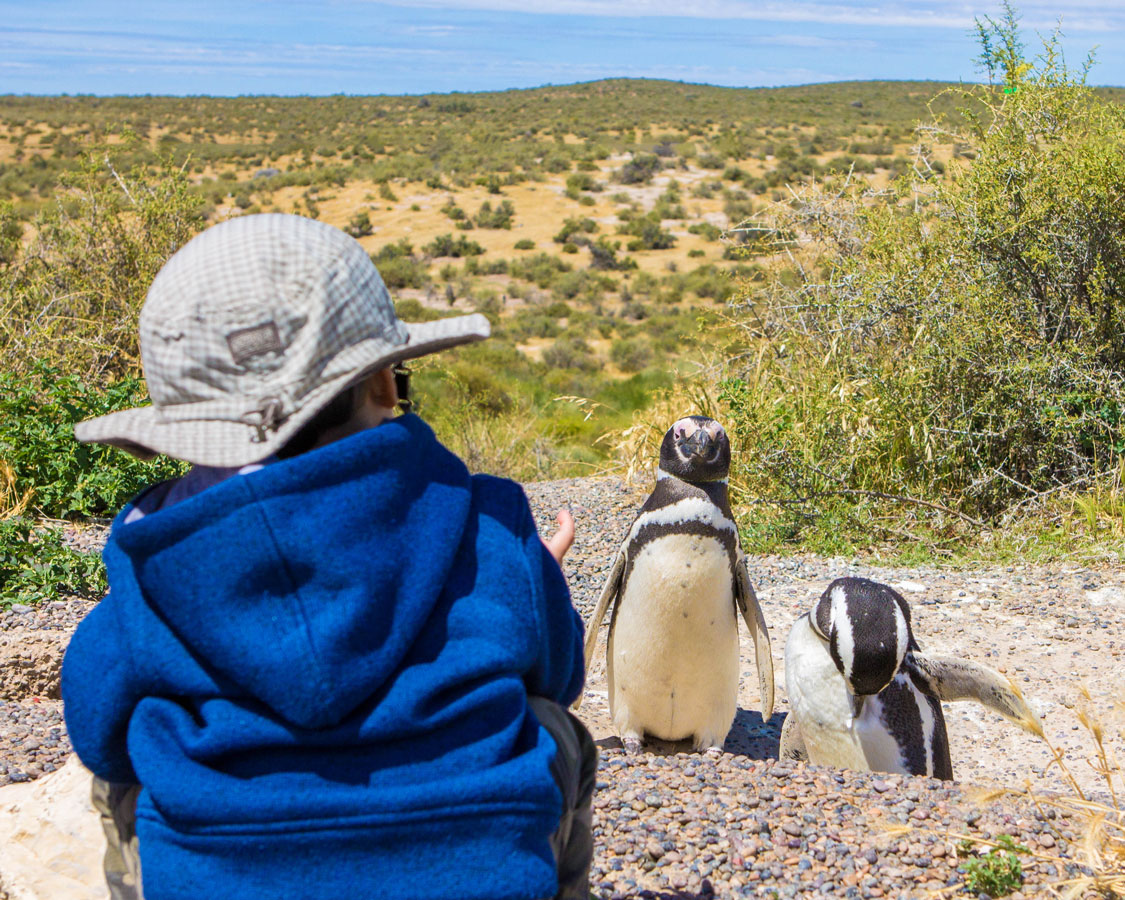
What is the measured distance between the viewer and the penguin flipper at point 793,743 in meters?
3.87

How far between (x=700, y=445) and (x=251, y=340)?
2.85 meters

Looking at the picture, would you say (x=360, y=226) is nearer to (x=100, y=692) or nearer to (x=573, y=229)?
(x=573, y=229)

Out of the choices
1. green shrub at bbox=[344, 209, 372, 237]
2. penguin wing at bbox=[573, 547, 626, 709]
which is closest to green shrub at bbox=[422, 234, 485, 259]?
green shrub at bbox=[344, 209, 372, 237]

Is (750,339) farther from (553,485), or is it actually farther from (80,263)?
(80,263)

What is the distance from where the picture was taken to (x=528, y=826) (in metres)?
1.43

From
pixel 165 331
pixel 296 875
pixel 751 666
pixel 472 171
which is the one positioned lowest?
pixel 751 666

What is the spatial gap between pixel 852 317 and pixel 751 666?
8.92 feet

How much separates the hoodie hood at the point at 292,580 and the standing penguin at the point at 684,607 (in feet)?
9.27

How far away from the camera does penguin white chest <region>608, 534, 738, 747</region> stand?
13.6 ft

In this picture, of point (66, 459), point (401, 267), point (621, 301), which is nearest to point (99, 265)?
point (66, 459)

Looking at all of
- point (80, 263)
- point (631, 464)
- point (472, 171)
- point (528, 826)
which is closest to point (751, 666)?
point (631, 464)

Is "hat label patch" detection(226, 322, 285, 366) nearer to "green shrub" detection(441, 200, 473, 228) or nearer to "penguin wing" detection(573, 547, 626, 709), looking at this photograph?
"penguin wing" detection(573, 547, 626, 709)

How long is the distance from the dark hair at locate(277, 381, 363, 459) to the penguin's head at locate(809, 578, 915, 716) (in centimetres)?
229

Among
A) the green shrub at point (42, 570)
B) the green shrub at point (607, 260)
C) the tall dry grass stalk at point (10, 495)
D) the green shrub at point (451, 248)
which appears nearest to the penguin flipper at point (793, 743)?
the green shrub at point (42, 570)
